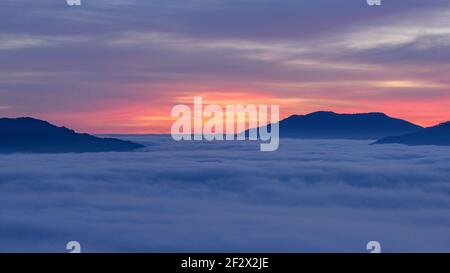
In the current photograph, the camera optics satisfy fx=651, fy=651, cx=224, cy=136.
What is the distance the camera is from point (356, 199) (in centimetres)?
9412

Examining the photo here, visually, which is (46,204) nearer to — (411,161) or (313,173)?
(313,173)

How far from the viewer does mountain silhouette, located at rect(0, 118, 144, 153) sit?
177m

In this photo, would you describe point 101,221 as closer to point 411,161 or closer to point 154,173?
point 154,173

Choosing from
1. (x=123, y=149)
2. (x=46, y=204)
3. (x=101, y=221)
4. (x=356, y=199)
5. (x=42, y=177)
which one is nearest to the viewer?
(x=101, y=221)

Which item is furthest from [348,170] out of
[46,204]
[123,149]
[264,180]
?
[123,149]

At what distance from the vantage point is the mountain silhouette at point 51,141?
6978 inches

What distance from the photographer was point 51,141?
18750cm

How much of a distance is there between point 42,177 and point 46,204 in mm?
36228

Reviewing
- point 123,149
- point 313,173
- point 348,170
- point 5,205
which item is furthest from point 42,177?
point 123,149
